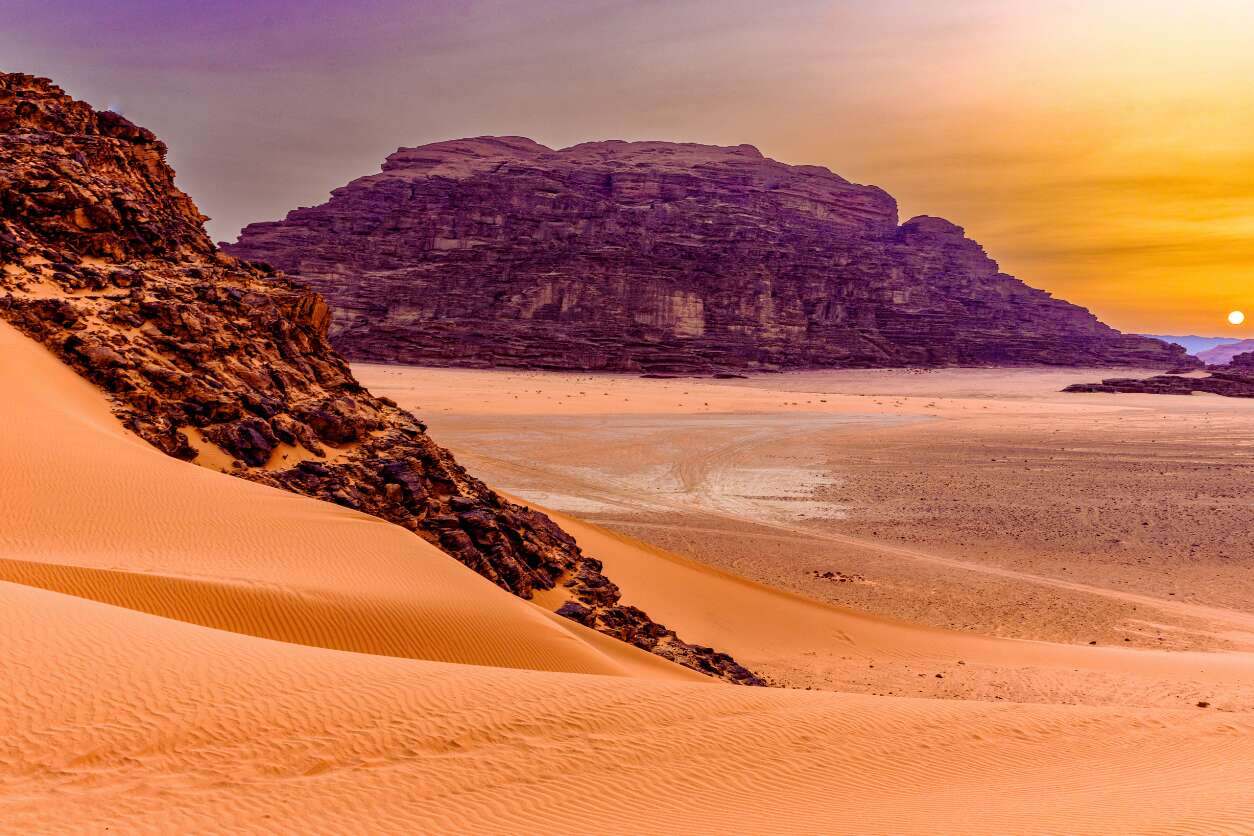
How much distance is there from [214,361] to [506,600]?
5484 mm

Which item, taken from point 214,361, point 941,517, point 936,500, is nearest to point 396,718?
point 214,361

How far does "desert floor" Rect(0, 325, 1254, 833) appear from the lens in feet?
12.2

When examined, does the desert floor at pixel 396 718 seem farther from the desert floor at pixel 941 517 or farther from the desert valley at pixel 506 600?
the desert floor at pixel 941 517

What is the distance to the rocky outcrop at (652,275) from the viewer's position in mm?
91750

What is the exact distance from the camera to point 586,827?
3.75 m

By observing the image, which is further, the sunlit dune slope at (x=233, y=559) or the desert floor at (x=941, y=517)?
the desert floor at (x=941, y=517)

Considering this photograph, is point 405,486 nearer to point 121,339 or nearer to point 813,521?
Result: point 121,339

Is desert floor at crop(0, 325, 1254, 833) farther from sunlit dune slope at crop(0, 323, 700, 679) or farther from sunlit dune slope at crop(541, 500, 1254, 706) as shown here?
sunlit dune slope at crop(541, 500, 1254, 706)

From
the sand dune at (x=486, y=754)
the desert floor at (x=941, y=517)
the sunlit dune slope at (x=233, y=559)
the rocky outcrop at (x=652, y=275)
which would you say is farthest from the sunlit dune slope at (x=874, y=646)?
the rocky outcrop at (x=652, y=275)

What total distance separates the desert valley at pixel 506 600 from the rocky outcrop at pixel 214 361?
5 cm

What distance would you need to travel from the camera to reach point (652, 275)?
103 meters

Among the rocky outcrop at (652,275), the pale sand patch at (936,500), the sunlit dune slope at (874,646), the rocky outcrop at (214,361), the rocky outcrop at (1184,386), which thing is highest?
the rocky outcrop at (652,275)

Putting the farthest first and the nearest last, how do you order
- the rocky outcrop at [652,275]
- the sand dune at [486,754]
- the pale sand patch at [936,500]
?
the rocky outcrop at [652,275] → the pale sand patch at [936,500] → the sand dune at [486,754]

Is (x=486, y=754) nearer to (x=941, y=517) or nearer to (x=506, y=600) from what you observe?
(x=506, y=600)
